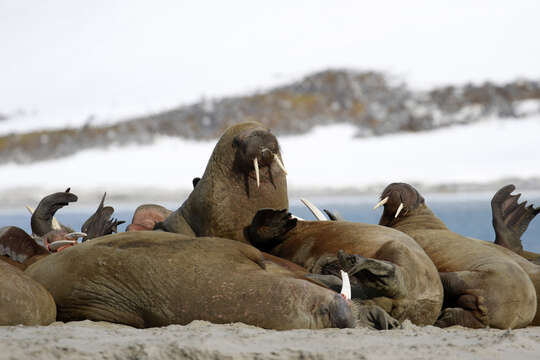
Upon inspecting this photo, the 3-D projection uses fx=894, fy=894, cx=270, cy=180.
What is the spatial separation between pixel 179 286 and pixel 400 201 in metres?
2.51

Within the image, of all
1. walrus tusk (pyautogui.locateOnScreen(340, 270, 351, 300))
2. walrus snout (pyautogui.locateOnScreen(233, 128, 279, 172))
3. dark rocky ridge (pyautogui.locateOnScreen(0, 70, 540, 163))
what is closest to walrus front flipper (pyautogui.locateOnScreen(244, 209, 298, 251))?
walrus snout (pyautogui.locateOnScreen(233, 128, 279, 172))

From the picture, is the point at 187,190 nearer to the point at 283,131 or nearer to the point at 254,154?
the point at 283,131

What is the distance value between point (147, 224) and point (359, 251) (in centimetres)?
288

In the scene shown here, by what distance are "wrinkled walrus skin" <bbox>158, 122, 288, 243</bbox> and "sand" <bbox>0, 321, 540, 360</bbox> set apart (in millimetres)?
1673

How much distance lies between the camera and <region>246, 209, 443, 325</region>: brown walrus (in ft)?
14.7

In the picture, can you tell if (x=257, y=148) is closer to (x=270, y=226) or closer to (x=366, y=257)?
(x=270, y=226)

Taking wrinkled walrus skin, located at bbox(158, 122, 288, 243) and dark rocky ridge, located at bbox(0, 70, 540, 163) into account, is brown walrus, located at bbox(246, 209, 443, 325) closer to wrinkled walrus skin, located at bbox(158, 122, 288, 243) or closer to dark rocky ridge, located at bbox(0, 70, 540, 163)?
wrinkled walrus skin, located at bbox(158, 122, 288, 243)

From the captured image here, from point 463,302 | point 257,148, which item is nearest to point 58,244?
point 257,148

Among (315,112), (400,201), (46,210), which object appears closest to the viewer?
(400,201)

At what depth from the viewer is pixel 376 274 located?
175 inches

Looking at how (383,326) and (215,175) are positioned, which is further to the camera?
(215,175)

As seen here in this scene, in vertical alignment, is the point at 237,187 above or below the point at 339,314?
above

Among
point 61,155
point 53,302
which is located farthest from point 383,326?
point 61,155

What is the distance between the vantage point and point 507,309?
496 centimetres
